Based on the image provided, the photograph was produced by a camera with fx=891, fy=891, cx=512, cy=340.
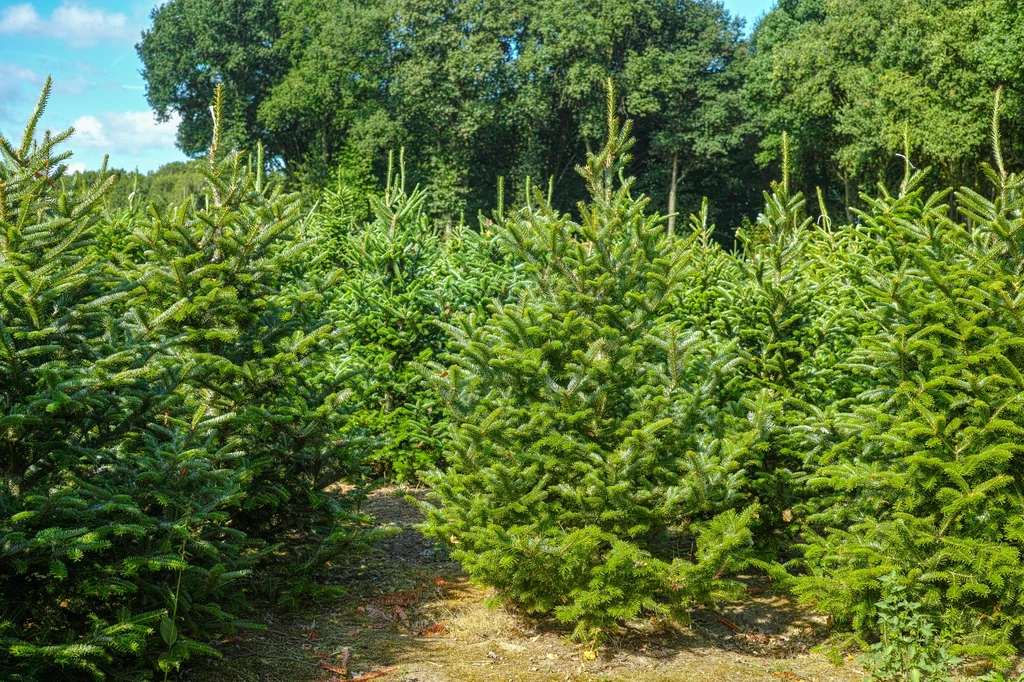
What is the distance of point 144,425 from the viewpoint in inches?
→ 199

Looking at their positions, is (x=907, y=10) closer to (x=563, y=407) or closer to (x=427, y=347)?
(x=427, y=347)

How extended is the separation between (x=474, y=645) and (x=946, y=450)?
3.18 meters

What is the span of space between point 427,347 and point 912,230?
495 cm

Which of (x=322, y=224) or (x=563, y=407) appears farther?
(x=322, y=224)

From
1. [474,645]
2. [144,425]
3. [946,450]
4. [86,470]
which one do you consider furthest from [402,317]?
A: [946,450]

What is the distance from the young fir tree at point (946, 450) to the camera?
17.2ft

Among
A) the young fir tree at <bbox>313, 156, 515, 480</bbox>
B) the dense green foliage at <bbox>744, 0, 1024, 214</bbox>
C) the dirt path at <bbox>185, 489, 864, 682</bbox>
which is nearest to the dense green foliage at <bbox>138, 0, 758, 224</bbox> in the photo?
the dense green foliage at <bbox>744, 0, 1024, 214</bbox>

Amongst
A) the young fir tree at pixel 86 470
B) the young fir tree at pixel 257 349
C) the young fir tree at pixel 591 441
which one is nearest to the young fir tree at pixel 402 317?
the young fir tree at pixel 257 349

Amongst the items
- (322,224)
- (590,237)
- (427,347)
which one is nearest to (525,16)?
(322,224)

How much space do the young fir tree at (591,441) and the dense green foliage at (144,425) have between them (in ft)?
3.76

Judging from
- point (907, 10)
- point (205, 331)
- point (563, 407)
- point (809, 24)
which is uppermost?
point (809, 24)

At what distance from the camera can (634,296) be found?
575 cm

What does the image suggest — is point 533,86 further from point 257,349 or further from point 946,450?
point 946,450

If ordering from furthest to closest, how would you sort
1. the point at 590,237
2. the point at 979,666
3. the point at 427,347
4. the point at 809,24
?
the point at 809,24
the point at 427,347
the point at 590,237
the point at 979,666
